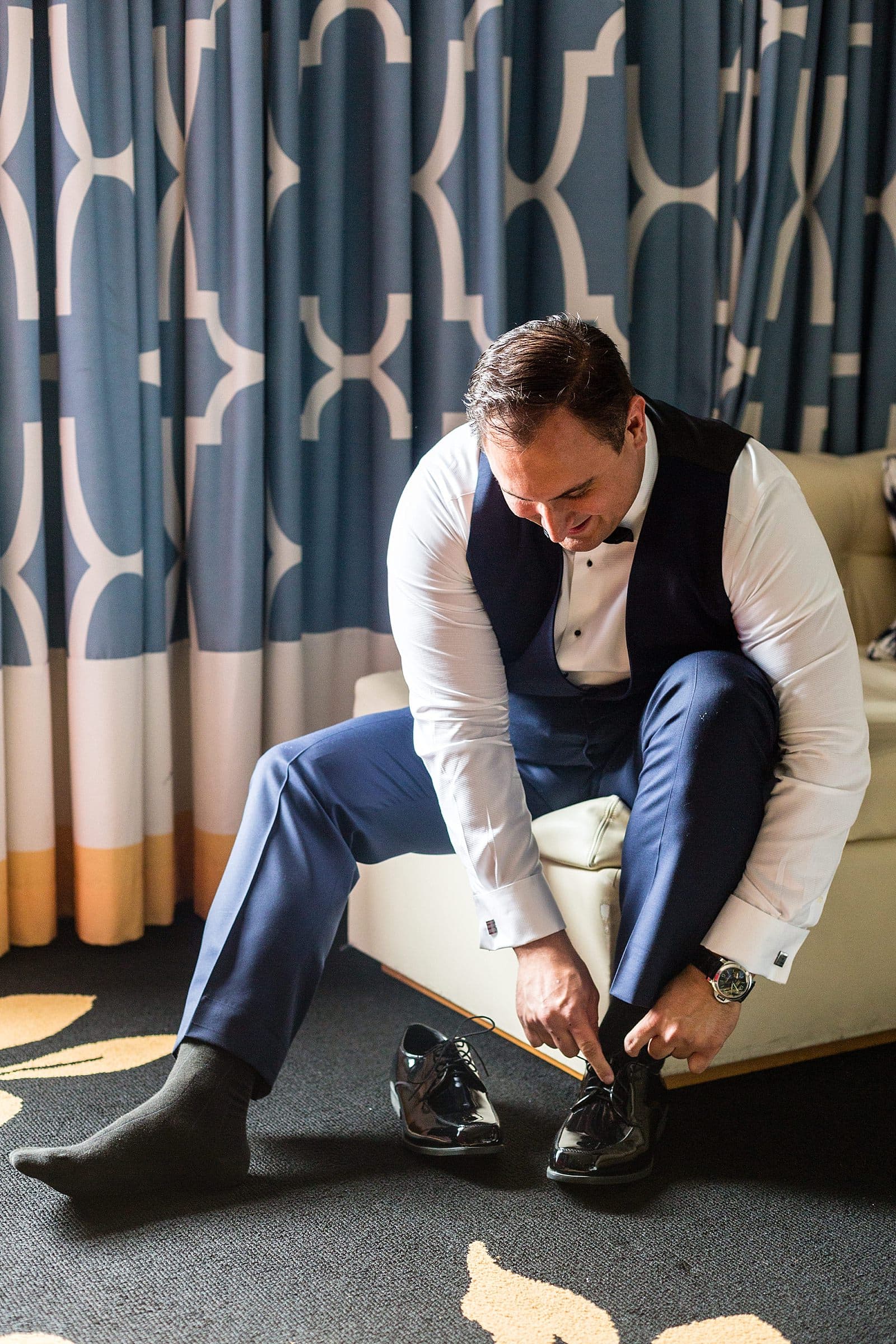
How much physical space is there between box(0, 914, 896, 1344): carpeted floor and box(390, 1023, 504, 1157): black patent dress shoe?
24 millimetres

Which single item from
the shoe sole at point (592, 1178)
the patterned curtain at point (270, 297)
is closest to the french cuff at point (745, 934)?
the shoe sole at point (592, 1178)

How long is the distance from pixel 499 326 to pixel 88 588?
2.59 ft

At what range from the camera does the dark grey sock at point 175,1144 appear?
1.18m

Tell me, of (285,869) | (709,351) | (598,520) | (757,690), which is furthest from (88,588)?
(709,351)

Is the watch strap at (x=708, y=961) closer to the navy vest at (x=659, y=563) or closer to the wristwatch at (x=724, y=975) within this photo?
the wristwatch at (x=724, y=975)

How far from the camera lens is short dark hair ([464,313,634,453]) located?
3.77 ft

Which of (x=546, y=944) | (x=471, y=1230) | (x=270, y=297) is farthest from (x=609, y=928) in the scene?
(x=270, y=297)

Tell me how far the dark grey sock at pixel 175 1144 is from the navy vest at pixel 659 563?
0.56 metres

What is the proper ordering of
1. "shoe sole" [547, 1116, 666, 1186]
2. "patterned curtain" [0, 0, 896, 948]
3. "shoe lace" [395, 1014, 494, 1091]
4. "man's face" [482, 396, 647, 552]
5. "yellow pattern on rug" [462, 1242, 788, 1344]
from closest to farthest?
"yellow pattern on rug" [462, 1242, 788, 1344] < "man's face" [482, 396, 647, 552] < "shoe sole" [547, 1116, 666, 1186] < "shoe lace" [395, 1014, 494, 1091] < "patterned curtain" [0, 0, 896, 948]

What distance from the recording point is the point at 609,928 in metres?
1.37

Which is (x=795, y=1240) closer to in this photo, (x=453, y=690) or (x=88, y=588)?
(x=453, y=690)

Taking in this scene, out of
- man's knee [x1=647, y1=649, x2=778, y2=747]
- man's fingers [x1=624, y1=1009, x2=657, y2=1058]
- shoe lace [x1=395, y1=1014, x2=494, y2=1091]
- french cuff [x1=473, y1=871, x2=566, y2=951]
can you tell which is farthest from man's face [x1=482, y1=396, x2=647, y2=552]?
shoe lace [x1=395, y1=1014, x2=494, y2=1091]

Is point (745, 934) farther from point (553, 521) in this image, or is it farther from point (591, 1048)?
point (553, 521)

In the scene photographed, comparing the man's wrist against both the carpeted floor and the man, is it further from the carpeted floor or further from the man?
the carpeted floor
